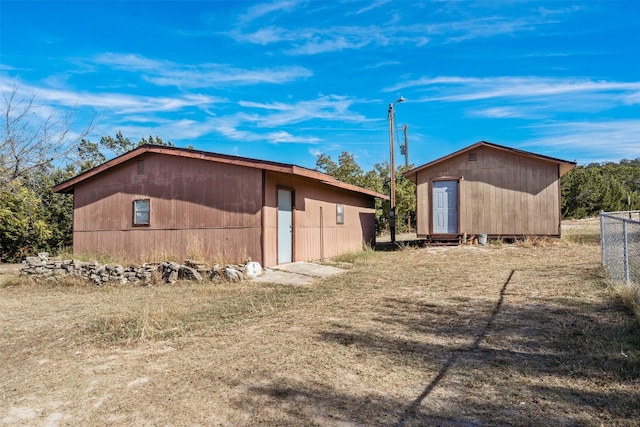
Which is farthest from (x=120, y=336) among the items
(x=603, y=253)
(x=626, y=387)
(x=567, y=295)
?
(x=603, y=253)

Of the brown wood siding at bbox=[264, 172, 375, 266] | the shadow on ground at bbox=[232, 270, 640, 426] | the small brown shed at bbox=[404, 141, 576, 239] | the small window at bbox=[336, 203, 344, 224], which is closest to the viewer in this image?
the shadow on ground at bbox=[232, 270, 640, 426]

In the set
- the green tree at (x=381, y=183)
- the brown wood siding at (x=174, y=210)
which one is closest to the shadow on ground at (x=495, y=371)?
the brown wood siding at (x=174, y=210)

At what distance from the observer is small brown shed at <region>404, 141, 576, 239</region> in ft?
46.8

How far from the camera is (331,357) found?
3.99m

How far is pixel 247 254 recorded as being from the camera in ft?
32.4

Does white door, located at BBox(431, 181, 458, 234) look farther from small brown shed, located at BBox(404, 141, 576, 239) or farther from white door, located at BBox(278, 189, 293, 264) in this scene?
white door, located at BBox(278, 189, 293, 264)

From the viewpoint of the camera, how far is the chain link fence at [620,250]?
20.3 feet

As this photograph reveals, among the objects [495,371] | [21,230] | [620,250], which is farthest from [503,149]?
[21,230]

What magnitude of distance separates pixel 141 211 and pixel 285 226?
372cm

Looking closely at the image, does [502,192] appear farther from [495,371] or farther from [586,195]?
[586,195]

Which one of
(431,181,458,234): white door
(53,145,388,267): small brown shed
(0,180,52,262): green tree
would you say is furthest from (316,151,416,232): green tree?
(0,180,52,262): green tree

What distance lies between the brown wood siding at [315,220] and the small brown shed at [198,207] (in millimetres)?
27

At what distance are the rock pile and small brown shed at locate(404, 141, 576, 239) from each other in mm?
8246

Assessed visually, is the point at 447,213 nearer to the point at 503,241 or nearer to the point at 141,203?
the point at 503,241
